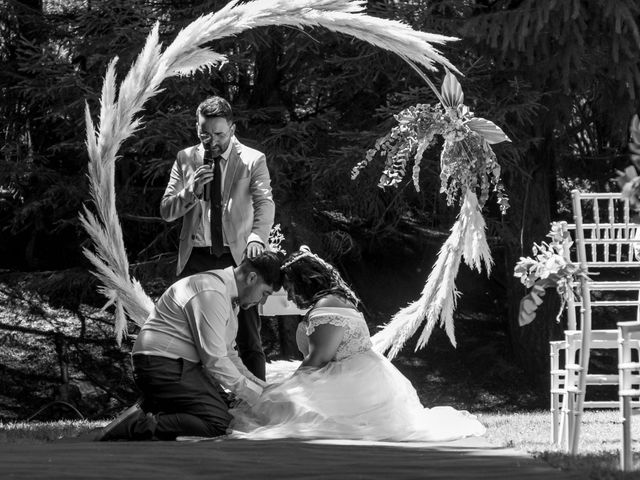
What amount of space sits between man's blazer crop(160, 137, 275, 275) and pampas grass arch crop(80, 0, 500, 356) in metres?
0.67

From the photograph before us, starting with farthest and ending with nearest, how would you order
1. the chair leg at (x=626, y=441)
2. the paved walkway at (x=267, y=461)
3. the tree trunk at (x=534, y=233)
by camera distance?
the tree trunk at (x=534, y=233) < the chair leg at (x=626, y=441) < the paved walkway at (x=267, y=461)

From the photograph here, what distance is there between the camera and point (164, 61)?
6328 millimetres

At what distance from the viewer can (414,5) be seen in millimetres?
8422

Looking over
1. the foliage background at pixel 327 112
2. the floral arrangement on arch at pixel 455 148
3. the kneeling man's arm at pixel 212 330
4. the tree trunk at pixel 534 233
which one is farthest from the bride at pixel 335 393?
the tree trunk at pixel 534 233

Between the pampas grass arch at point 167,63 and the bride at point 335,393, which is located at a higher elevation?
the pampas grass arch at point 167,63

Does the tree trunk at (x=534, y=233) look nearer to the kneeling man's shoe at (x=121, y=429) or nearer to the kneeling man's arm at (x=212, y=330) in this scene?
the kneeling man's arm at (x=212, y=330)

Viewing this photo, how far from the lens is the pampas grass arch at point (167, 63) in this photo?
241 inches

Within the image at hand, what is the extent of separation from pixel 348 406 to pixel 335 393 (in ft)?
0.27

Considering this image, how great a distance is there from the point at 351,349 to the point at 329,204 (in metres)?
4.73

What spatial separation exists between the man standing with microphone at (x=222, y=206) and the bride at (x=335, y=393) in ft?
1.19

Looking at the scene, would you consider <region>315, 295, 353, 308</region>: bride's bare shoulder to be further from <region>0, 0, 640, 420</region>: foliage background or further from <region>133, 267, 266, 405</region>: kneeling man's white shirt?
<region>0, 0, 640, 420</region>: foliage background

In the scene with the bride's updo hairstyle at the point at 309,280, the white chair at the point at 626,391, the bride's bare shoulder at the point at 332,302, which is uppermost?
the bride's updo hairstyle at the point at 309,280

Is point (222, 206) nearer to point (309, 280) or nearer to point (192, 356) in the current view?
point (309, 280)

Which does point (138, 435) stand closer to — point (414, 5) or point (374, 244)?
point (414, 5)
